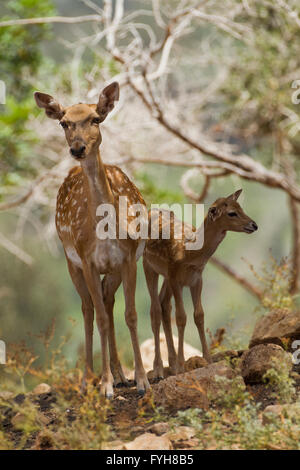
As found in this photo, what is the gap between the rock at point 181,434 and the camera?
4.50 m

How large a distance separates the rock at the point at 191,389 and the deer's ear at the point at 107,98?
2.21m

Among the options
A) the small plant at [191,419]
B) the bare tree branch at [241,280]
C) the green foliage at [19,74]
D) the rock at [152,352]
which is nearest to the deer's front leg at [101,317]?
the small plant at [191,419]

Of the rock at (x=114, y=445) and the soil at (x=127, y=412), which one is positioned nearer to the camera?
the rock at (x=114, y=445)

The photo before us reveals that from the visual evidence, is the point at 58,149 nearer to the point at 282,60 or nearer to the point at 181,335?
the point at 282,60

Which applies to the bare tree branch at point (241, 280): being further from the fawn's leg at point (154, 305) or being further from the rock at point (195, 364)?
the rock at point (195, 364)

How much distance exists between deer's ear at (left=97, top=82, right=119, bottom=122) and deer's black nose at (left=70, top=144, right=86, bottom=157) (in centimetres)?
52

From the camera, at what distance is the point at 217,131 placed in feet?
45.0

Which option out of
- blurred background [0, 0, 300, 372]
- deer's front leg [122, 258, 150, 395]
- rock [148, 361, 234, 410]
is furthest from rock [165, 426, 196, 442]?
blurred background [0, 0, 300, 372]

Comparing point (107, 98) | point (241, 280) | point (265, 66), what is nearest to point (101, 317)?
point (107, 98)

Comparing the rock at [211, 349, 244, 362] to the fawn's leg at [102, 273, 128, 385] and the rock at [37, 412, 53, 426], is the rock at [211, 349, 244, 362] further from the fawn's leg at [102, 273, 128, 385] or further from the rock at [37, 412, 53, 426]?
the rock at [37, 412, 53, 426]

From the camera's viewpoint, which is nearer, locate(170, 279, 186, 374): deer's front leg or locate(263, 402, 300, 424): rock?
locate(263, 402, 300, 424): rock

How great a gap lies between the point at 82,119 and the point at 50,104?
0.50m

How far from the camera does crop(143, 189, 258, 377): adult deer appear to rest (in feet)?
20.5
